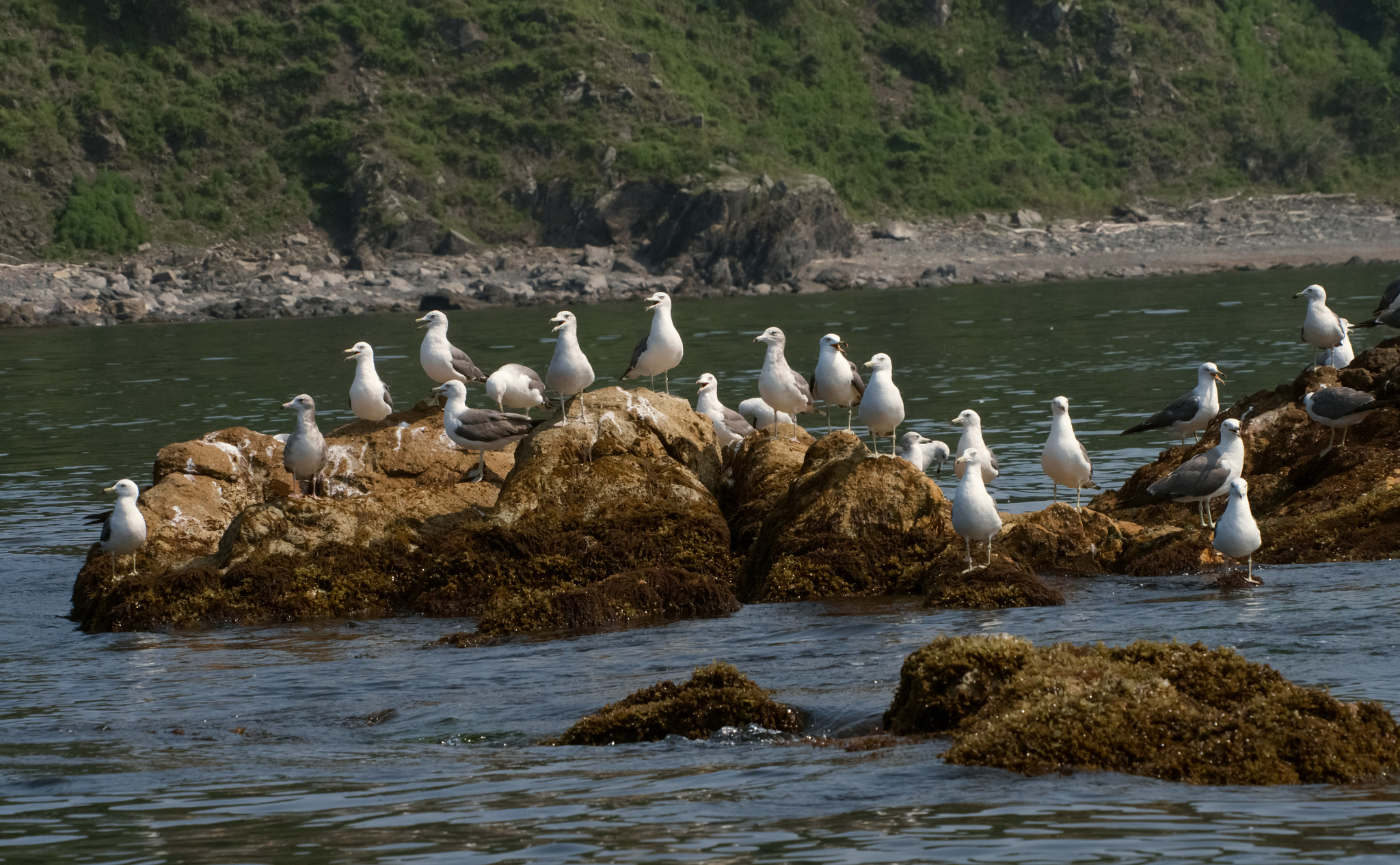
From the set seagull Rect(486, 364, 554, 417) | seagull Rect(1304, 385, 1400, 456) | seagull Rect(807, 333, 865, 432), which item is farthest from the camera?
seagull Rect(486, 364, 554, 417)

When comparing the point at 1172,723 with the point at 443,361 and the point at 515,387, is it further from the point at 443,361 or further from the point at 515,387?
the point at 443,361

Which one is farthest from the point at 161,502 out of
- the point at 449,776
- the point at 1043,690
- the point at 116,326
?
the point at 116,326

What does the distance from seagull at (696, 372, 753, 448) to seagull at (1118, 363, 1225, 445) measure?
4.82 meters

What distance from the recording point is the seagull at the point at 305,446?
1759 cm

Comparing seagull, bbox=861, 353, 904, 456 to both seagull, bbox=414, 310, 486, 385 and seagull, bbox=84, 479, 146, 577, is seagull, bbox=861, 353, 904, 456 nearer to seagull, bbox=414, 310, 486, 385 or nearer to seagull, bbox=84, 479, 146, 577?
seagull, bbox=414, 310, 486, 385

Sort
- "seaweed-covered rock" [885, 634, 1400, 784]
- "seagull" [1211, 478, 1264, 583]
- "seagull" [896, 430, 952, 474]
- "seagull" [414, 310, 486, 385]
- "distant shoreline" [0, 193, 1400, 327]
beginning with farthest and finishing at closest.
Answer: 1. "distant shoreline" [0, 193, 1400, 327]
2. "seagull" [414, 310, 486, 385]
3. "seagull" [896, 430, 952, 474]
4. "seagull" [1211, 478, 1264, 583]
5. "seaweed-covered rock" [885, 634, 1400, 784]

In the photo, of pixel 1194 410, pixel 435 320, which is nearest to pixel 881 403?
pixel 1194 410

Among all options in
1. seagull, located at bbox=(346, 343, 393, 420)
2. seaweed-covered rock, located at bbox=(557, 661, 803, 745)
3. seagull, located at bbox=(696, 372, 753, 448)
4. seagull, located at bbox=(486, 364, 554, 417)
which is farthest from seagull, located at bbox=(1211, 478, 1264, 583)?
seagull, located at bbox=(346, 343, 393, 420)

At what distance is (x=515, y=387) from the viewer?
728 inches

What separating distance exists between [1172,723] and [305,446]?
1095 centimetres

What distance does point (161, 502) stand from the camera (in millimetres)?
18141

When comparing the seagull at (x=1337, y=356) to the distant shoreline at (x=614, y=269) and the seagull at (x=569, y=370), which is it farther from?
the distant shoreline at (x=614, y=269)

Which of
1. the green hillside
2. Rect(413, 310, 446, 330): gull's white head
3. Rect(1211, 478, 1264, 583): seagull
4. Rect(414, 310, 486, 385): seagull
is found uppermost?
the green hillside

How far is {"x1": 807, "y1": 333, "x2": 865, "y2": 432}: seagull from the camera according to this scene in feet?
57.7
